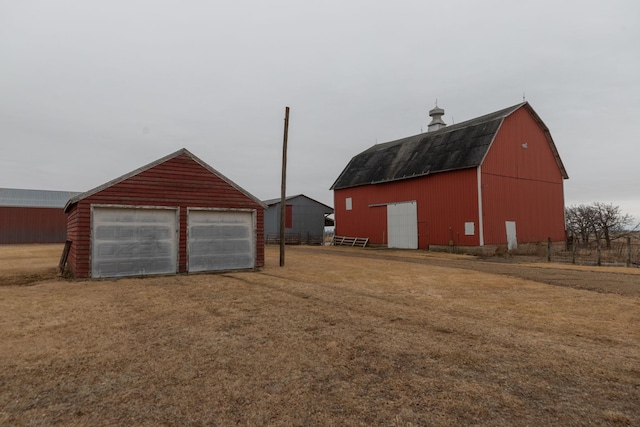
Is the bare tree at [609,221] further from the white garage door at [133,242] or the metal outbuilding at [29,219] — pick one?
the metal outbuilding at [29,219]

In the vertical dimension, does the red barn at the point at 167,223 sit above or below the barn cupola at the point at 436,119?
below

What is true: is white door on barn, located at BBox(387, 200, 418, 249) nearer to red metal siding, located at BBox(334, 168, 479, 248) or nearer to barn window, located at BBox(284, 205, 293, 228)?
red metal siding, located at BBox(334, 168, 479, 248)

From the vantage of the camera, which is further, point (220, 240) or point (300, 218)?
point (300, 218)

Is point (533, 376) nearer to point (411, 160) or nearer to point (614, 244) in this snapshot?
point (411, 160)

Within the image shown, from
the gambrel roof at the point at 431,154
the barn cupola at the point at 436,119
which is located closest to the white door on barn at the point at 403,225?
the gambrel roof at the point at 431,154

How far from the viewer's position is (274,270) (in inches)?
618

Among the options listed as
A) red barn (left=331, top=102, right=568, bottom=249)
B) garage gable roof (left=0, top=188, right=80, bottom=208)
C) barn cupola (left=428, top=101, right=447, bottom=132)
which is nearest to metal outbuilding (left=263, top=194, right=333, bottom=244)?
red barn (left=331, top=102, right=568, bottom=249)

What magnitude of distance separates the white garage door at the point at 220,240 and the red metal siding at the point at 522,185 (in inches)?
627

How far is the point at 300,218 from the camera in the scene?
41.0 meters

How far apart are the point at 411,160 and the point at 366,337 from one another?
25.0 meters

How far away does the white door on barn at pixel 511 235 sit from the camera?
2525 cm

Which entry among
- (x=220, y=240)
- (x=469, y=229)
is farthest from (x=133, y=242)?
(x=469, y=229)

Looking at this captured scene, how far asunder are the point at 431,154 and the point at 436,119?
33.5 feet

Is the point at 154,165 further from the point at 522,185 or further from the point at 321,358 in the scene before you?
the point at 522,185
